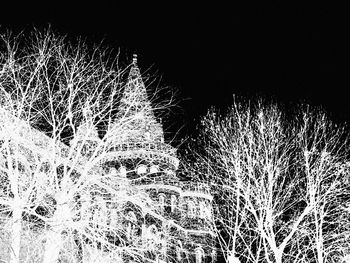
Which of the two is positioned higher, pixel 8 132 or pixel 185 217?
pixel 185 217

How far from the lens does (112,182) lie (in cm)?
1215

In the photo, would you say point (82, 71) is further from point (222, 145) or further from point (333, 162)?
point (333, 162)

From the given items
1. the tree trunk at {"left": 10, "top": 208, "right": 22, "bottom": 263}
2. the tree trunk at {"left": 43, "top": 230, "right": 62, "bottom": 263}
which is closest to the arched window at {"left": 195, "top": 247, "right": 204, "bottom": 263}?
the tree trunk at {"left": 43, "top": 230, "right": 62, "bottom": 263}

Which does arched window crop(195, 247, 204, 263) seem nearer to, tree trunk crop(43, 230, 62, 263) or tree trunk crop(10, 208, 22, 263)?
tree trunk crop(43, 230, 62, 263)

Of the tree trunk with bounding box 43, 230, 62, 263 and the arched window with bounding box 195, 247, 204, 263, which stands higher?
the arched window with bounding box 195, 247, 204, 263

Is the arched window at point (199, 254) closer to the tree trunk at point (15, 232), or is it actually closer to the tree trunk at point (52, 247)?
the tree trunk at point (52, 247)

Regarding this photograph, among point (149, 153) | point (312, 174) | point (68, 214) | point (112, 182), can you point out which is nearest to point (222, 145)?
point (312, 174)

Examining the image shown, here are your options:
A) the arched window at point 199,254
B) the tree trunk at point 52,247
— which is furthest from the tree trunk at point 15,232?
the arched window at point 199,254

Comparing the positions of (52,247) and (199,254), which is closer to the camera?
(52,247)

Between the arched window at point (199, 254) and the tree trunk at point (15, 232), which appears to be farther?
the arched window at point (199, 254)

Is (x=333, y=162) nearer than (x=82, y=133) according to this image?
No

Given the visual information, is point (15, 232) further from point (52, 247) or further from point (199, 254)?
point (199, 254)

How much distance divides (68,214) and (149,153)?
46.6m

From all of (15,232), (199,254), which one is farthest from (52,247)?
(199,254)
